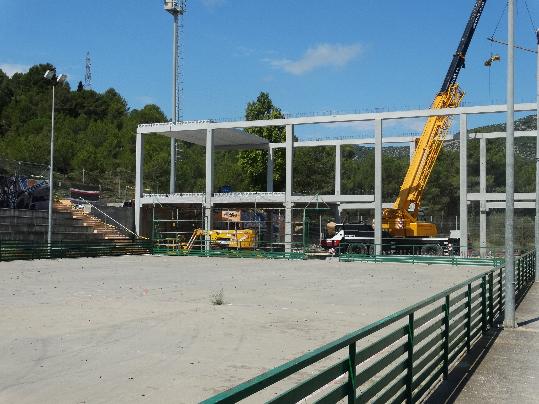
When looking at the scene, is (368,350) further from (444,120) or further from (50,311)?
(444,120)

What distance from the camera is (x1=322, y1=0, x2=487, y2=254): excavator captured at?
45062 millimetres

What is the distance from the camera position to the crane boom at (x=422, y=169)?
46269 millimetres

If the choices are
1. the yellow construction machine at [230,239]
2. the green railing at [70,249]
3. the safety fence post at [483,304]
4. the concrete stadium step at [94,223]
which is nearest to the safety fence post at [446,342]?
the safety fence post at [483,304]

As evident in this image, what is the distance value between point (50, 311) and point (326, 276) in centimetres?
1511

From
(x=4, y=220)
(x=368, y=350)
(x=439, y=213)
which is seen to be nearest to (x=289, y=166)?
(x=4, y=220)

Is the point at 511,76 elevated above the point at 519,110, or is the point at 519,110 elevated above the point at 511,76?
the point at 519,110

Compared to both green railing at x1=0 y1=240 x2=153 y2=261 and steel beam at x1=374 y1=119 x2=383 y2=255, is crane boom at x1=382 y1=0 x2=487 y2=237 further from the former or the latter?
green railing at x1=0 y1=240 x2=153 y2=261

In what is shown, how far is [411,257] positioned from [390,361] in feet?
112

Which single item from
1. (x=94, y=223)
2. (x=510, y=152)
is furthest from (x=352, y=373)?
(x=94, y=223)

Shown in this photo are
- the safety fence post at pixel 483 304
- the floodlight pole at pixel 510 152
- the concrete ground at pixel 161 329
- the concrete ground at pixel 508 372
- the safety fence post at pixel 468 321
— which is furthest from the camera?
the floodlight pole at pixel 510 152

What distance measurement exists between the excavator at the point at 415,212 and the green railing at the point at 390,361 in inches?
1269

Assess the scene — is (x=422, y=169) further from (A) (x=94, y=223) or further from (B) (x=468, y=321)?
(B) (x=468, y=321)

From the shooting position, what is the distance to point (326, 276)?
28000 millimetres

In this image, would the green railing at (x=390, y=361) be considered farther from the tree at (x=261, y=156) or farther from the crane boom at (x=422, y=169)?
the tree at (x=261, y=156)
